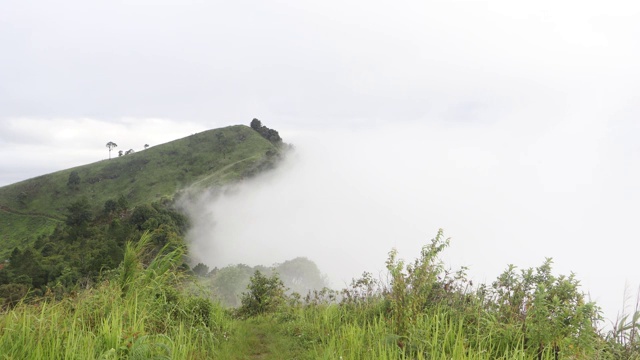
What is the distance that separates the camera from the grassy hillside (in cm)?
11550

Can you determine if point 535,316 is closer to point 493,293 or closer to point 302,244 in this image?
point 493,293

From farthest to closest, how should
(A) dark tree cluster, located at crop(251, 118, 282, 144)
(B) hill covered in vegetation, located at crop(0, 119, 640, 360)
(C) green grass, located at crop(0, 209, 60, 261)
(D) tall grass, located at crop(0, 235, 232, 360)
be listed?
(A) dark tree cluster, located at crop(251, 118, 282, 144) < (C) green grass, located at crop(0, 209, 60, 261) < (B) hill covered in vegetation, located at crop(0, 119, 640, 360) < (D) tall grass, located at crop(0, 235, 232, 360)

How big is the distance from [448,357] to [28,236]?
441 feet

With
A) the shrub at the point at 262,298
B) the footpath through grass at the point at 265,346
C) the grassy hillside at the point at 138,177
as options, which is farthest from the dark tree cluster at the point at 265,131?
the footpath through grass at the point at 265,346

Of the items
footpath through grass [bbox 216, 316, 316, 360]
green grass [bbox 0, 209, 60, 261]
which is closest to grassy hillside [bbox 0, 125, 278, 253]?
green grass [bbox 0, 209, 60, 261]

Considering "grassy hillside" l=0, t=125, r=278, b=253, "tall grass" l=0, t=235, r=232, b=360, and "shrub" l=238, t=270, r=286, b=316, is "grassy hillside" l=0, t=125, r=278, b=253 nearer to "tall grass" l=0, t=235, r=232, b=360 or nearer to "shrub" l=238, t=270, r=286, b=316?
"shrub" l=238, t=270, r=286, b=316

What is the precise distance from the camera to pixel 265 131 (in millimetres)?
179500

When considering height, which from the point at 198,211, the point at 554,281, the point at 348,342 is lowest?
the point at 348,342

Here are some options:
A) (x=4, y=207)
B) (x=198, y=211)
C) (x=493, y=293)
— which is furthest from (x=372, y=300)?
(x=4, y=207)

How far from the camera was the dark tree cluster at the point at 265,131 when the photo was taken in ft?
580

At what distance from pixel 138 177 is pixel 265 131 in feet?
217

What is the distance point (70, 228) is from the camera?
8100cm

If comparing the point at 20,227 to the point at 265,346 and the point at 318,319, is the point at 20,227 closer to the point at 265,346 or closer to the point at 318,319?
the point at 265,346

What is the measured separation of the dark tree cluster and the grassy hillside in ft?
25.0
